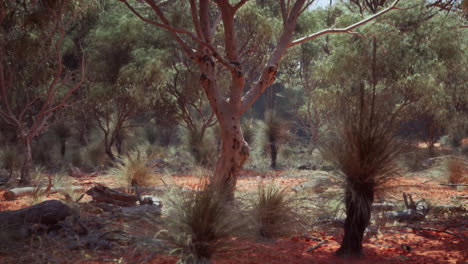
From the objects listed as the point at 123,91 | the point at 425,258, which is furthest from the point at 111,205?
the point at 123,91

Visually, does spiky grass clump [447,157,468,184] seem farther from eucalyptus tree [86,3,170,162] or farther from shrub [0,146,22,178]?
shrub [0,146,22,178]

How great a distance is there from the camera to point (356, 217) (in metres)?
4.72

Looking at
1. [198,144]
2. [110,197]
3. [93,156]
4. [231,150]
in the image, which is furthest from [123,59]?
[231,150]

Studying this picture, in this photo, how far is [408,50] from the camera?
14.8m

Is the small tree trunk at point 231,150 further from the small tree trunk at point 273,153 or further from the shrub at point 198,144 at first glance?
the small tree trunk at point 273,153

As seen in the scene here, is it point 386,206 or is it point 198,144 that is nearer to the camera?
point 386,206

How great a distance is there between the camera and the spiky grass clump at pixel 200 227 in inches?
153

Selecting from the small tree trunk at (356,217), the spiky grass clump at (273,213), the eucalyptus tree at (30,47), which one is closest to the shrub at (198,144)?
the eucalyptus tree at (30,47)

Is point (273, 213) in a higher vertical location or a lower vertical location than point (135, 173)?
lower

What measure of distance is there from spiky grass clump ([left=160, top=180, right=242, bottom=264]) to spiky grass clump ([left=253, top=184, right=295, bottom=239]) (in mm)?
1558

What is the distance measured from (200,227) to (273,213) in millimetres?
2048

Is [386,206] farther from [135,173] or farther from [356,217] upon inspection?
[135,173]

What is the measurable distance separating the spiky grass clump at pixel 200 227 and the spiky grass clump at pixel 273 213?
61.3 inches

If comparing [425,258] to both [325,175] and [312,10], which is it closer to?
[325,175]
